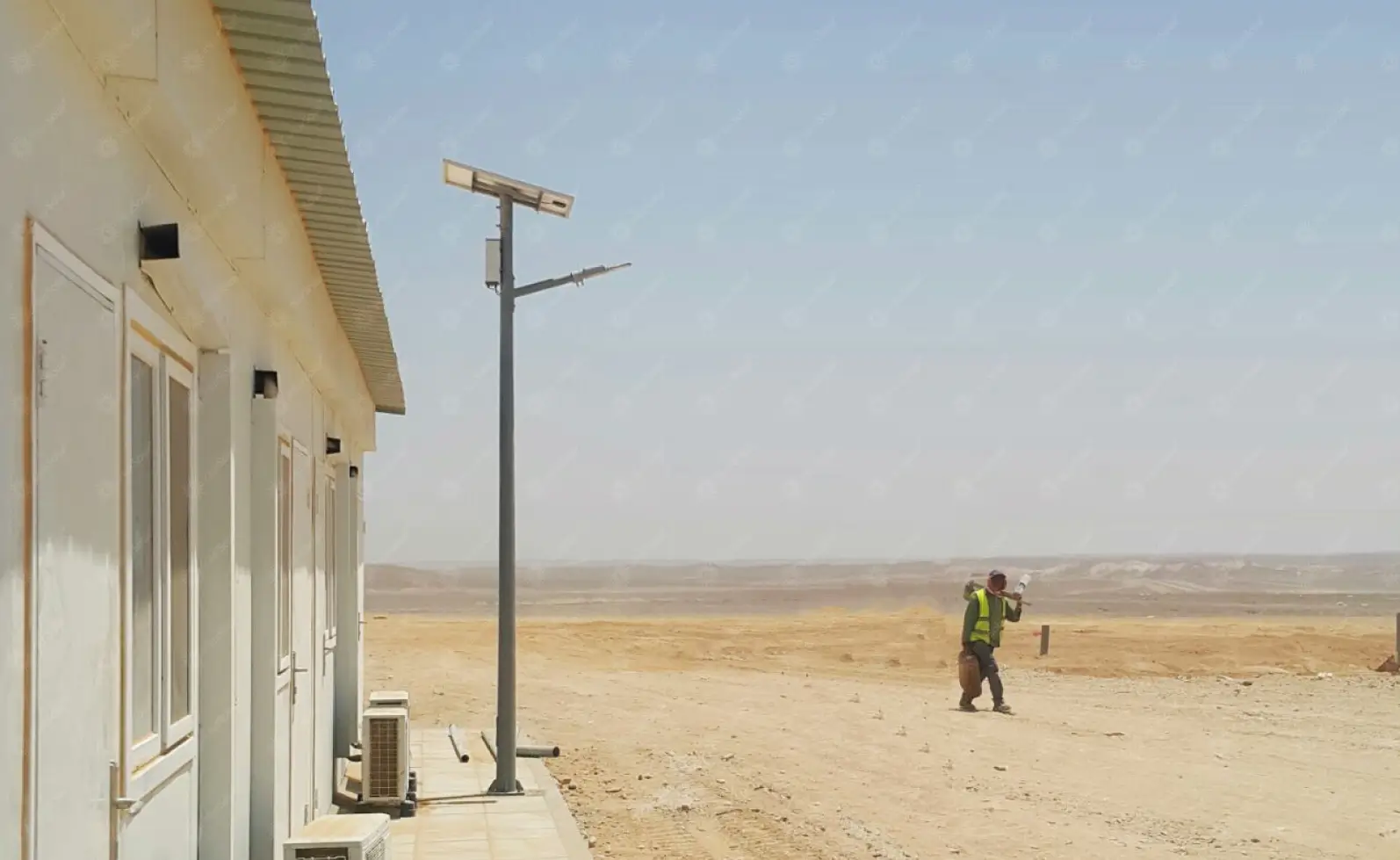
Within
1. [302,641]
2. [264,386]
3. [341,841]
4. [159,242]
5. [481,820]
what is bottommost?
[481,820]

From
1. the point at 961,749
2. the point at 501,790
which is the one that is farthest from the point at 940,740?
the point at 501,790

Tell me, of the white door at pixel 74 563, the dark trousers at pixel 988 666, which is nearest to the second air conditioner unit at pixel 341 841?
the white door at pixel 74 563

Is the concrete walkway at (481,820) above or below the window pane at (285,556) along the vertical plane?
below

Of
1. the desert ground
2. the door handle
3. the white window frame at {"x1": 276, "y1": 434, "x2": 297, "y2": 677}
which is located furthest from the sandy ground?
the door handle

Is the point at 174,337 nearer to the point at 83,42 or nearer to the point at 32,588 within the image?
the point at 83,42

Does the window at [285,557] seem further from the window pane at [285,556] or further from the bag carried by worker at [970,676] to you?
the bag carried by worker at [970,676]

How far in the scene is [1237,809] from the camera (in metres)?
12.7

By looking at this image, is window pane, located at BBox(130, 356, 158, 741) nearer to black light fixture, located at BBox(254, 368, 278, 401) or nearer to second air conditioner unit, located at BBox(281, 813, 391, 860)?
second air conditioner unit, located at BBox(281, 813, 391, 860)

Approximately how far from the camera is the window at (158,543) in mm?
4910

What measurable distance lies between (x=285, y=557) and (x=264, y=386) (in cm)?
148

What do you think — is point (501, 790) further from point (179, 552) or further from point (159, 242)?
point (159, 242)

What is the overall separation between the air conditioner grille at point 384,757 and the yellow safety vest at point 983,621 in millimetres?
9524

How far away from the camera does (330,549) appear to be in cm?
1323

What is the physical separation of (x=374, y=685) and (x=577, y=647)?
974 cm
